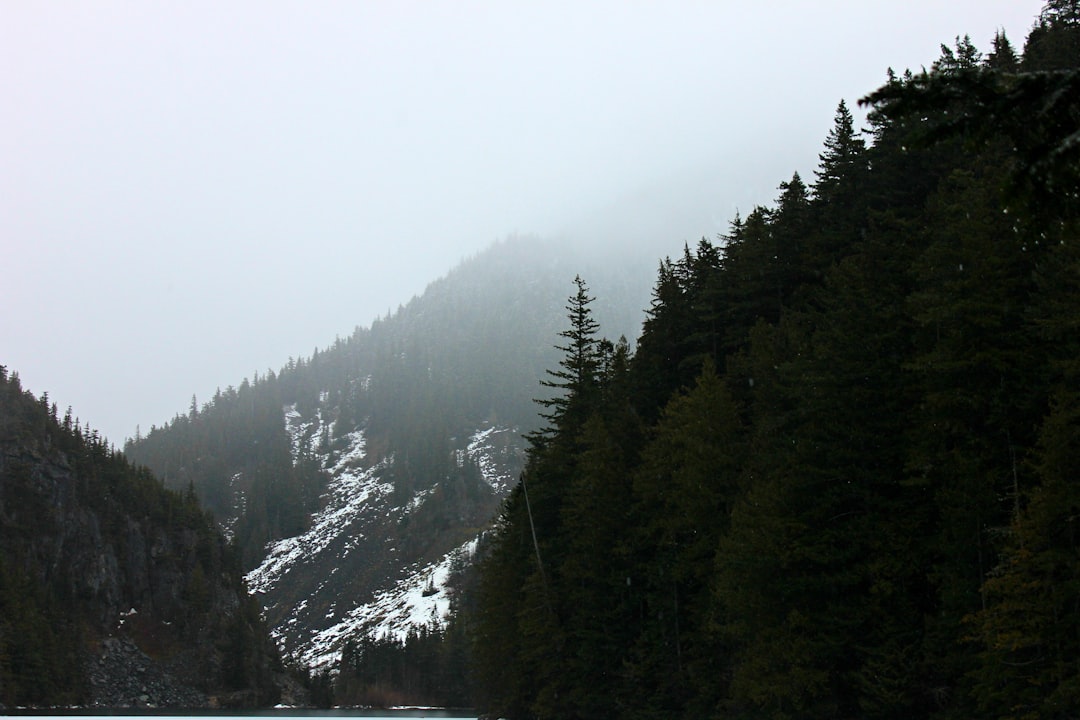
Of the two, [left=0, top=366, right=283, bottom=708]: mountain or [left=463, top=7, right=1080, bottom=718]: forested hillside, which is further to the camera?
[left=0, top=366, right=283, bottom=708]: mountain

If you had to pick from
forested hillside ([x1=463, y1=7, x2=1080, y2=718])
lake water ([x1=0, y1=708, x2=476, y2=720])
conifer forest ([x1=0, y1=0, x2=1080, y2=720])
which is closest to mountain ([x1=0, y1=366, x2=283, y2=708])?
lake water ([x1=0, y1=708, x2=476, y2=720])

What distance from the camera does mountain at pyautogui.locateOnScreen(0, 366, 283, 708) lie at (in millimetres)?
145000

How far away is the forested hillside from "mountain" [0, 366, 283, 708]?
110170 mm

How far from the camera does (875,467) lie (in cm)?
3269

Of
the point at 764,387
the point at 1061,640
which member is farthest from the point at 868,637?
the point at 764,387

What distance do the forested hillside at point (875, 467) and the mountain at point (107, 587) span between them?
110170 mm

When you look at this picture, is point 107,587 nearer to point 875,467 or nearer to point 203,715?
point 203,715

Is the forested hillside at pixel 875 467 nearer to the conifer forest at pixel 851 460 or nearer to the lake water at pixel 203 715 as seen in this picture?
the conifer forest at pixel 851 460

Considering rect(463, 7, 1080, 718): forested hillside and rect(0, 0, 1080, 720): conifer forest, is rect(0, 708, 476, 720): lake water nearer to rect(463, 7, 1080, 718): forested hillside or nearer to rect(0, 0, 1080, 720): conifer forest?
rect(0, 0, 1080, 720): conifer forest

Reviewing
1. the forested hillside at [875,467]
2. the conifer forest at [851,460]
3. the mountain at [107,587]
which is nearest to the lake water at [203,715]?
the mountain at [107,587]

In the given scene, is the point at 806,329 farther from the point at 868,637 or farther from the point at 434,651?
the point at 434,651

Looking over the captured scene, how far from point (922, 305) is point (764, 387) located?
38.0 feet

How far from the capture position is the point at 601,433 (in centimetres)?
5247

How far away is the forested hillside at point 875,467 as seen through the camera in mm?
23828
